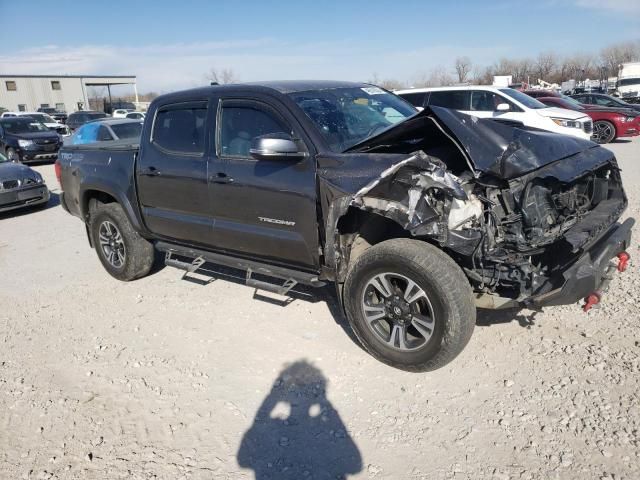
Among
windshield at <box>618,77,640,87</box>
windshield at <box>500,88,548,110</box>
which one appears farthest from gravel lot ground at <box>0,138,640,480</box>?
windshield at <box>618,77,640,87</box>

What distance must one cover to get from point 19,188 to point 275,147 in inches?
318

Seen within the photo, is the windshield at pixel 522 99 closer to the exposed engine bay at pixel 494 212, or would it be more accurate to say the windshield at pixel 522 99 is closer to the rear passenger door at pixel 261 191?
the exposed engine bay at pixel 494 212

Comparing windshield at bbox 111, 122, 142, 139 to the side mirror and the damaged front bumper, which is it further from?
the damaged front bumper

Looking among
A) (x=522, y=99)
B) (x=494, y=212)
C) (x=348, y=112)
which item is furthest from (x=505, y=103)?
(x=494, y=212)

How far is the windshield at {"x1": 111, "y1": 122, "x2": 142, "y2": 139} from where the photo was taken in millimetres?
12452

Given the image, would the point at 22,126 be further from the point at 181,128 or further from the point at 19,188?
the point at 181,128

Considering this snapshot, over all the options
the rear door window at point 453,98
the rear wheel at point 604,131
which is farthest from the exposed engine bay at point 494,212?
the rear wheel at point 604,131

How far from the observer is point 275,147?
141 inches

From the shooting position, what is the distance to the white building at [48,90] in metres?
56.3

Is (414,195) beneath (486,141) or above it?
beneath

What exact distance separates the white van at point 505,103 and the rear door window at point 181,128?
8.37 metres

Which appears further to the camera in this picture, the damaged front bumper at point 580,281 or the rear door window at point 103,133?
the rear door window at point 103,133

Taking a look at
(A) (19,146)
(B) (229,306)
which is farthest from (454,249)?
(A) (19,146)

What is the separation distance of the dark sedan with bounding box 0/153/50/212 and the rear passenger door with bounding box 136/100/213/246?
5.86 m
